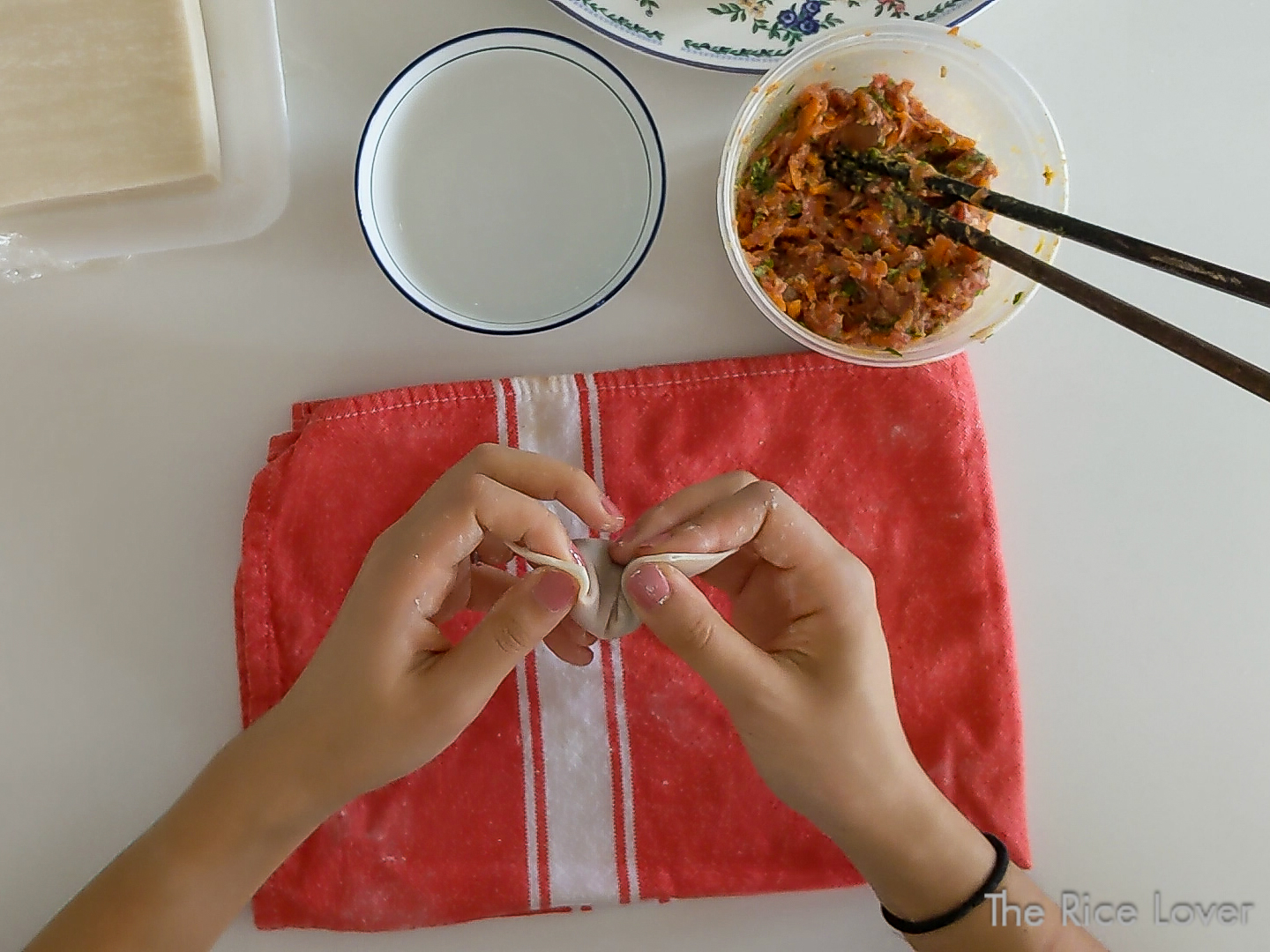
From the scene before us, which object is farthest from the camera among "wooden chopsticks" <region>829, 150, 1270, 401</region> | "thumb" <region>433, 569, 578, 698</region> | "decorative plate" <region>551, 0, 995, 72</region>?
"decorative plate" <region>551, 0, 995, 72</region>

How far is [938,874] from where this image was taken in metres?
0.61

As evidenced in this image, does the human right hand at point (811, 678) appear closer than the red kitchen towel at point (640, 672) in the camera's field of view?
Yes

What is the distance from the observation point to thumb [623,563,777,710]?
532 millimetres

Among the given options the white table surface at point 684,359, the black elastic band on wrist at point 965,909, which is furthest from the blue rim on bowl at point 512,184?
the black elastic band on wrist at point 965,909

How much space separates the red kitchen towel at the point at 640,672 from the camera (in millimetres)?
685

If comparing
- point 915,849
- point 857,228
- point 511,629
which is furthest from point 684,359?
point 915,849

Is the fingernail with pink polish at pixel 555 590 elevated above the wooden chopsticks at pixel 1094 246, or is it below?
below

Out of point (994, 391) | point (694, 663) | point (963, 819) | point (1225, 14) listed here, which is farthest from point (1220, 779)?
point (1225, 14)

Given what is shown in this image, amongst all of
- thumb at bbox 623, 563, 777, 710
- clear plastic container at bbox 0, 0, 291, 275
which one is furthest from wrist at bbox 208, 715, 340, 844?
clear plastic container at bbox 0, 0, 291, 275

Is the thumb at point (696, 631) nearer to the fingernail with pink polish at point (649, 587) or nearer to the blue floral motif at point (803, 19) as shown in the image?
the fingernail with pink polish at point (649, 587)

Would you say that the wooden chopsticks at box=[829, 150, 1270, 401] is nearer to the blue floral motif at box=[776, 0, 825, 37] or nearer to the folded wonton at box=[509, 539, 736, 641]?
the blue floral motif at box=[776, 0, 825, 37]

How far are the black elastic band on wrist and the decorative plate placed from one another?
56cm

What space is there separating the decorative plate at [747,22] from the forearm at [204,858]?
532 millimetres

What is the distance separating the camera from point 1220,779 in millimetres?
712
